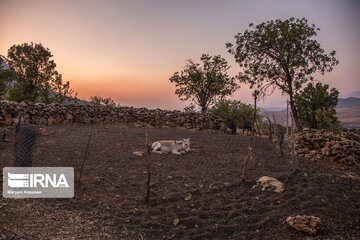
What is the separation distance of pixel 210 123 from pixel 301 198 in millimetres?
14857

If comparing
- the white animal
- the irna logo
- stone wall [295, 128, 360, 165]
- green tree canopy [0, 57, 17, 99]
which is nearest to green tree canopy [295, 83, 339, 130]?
stone wall [295, 128, 360, 165]

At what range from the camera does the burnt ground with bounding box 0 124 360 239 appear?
11.2 ft

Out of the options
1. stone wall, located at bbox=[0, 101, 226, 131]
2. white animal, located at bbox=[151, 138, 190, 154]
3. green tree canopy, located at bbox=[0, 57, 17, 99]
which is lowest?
white animal, located at bbox=[151, 138, 190, 154]

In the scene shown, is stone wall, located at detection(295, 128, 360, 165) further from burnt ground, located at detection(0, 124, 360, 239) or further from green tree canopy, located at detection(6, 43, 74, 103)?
green tree canopy, located at detection(6, 43, 74, 103)

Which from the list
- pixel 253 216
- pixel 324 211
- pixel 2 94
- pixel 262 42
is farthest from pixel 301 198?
pixel 2 94

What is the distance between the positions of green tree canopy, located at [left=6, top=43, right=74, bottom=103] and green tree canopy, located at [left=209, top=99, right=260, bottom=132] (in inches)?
902

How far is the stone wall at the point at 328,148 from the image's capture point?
29.1ft

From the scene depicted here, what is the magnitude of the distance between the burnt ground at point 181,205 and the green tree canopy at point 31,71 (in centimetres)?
2244

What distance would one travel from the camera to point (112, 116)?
18219 millimetres

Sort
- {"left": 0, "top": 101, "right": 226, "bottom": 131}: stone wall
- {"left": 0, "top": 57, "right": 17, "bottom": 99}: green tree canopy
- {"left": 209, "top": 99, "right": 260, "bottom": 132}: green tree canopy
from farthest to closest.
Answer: {"left": 209, "top": 99, "right": 260, "bottom": 132}: green tree canopy, {"left": 0, "top": 57, "right": 17, "bottom": 99}: green tree canopy, {"left": 0, "top": 101, "right": 226, "bottom": 131}: stone wall

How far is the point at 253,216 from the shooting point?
3.92 metres

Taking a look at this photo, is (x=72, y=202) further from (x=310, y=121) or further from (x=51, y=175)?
(x=310, y=121)

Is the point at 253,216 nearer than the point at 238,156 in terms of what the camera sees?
Yes

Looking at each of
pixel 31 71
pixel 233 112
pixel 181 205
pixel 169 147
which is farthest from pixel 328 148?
pixel 31 71
